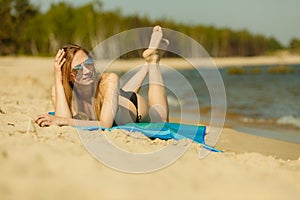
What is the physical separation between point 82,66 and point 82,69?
3 cm

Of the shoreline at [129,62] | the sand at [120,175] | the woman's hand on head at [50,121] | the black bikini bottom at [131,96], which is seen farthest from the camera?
the shoreline at [129,62]

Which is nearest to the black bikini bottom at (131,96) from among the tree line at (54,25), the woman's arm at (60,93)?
the woman's arm at (60,93)

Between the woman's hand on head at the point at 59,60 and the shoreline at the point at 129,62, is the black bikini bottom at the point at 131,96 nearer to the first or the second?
the woman's hand on head at the point at 59,60

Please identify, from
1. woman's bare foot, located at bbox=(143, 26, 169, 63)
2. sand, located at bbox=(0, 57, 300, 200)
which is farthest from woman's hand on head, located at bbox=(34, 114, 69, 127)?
woman's bare foot, located at bbox=(143, 26, 169, 63)

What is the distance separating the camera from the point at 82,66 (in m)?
3.69

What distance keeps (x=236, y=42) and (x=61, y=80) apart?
8891cm

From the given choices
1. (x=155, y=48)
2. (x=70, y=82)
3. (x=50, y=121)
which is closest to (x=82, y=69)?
(x=70, y=82)

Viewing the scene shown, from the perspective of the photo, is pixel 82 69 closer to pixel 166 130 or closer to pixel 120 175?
pixel 166 130

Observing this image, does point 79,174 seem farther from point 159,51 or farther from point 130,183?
point 159,51

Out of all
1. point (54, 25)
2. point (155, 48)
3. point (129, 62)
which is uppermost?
point (155, 48)

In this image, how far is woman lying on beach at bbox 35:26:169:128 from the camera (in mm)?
3662

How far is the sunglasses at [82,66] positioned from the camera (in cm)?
369

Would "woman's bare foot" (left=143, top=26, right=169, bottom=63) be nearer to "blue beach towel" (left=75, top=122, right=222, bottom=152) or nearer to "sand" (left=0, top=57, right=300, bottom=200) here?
"blue beach towel" (left=75, top=122, right=222, bottom=152)

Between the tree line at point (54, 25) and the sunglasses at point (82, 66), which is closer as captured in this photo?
the sunglasses at point (82, 66)
